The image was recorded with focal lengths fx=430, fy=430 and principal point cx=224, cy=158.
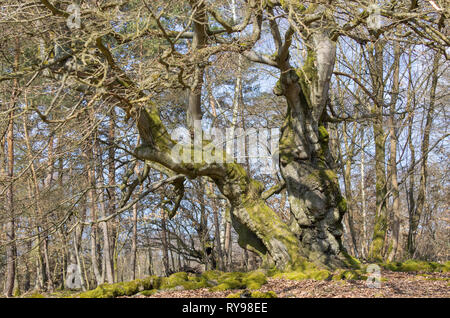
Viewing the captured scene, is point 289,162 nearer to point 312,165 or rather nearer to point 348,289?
point 312,165

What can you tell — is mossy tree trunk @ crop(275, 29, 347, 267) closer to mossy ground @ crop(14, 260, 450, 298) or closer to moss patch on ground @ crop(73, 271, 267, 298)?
mossy ground @ crop(14, 260, 450, 298)

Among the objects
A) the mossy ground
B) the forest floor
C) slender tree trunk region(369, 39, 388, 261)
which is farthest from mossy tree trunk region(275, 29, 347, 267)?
slender tree trunk region(369, 39, 388, 261)

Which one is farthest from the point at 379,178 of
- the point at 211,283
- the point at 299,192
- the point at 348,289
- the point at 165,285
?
the point at 165,285

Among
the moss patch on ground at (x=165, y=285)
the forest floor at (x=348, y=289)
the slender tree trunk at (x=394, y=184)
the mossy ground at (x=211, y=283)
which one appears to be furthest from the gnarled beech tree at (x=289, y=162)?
the slender tree trunk at (x=394, y=184)

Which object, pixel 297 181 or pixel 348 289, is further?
pixel 297 181

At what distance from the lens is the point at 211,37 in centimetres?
775

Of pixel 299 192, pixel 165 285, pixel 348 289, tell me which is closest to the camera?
pixel 348 289

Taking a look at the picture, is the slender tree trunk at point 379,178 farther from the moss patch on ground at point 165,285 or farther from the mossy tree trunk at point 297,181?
the moss patch on ground at point 165,285

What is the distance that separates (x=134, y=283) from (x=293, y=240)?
10.2 feet

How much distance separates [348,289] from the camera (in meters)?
5.34

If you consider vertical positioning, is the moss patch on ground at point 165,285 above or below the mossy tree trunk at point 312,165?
below

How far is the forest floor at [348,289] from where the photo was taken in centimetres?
502
